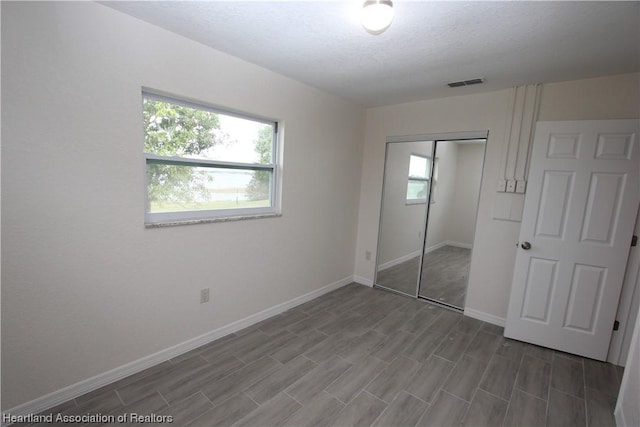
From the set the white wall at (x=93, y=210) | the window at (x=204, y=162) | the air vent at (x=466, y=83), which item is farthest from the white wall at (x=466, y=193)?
the white wall at (x=93, y=210)

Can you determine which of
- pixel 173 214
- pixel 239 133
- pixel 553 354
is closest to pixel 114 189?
pixel 173 214

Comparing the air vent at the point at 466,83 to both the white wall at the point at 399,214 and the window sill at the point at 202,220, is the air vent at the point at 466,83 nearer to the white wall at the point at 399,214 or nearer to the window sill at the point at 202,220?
the white wall at the point at 399,214

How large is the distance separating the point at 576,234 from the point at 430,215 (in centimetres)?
140

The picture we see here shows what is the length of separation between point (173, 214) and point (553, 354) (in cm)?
351

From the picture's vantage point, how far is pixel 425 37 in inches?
75.4

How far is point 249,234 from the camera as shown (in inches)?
107

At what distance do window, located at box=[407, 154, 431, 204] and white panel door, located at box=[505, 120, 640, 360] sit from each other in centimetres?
Result: 121

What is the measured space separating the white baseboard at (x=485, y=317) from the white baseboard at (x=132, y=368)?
6.69 feet

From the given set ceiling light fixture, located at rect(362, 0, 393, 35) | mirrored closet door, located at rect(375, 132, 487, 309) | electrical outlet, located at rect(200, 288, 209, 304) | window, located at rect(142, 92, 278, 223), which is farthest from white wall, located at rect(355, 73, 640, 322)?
electrical outlet, located at rect(200, 288, 209, 304)

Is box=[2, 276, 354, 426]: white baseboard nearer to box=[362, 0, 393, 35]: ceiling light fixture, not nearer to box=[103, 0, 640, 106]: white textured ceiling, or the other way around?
box=[103, 0, 640, 106]: white textured ceiling

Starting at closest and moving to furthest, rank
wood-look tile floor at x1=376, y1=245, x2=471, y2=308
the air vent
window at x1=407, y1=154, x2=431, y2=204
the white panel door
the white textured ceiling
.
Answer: the white textured ceiling < the white panel door < the air vent < wood-look tile floor at x1=376, y1=245, x2=471, y2=308 < window at x1=407, y1=154, x2=431, y2=204

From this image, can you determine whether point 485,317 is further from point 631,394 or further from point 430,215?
point 631,394

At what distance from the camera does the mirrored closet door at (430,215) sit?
3398 mm

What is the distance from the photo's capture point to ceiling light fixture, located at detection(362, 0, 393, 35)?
1450 mm
